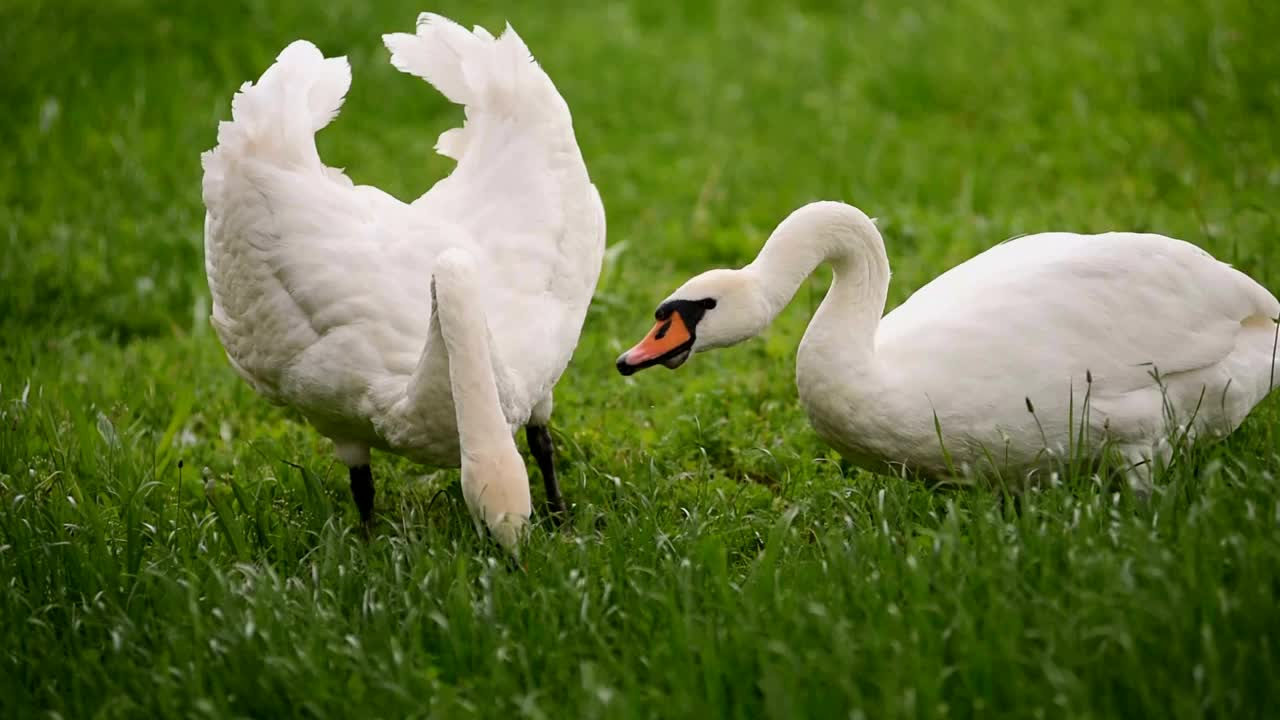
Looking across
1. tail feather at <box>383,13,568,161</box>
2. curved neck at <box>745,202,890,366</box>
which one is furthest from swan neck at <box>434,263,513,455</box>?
tail feather at <box>383,13,568,161</box>

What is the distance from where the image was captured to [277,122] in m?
5.01

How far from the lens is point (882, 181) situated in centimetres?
866

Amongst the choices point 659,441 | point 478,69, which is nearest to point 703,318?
point 659,441

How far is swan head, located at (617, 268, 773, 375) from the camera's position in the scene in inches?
171

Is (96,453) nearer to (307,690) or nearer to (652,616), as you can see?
(307,690)

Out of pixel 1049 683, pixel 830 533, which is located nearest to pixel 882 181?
pixel 830 533

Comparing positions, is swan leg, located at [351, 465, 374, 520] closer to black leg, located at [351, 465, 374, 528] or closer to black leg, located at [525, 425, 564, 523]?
black leg, located at [351, 465, 374, 528]

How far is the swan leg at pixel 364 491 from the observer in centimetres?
505

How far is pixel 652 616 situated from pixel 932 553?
0.73m

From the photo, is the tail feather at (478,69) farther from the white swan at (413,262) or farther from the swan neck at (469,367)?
the swan neck at (469,367)

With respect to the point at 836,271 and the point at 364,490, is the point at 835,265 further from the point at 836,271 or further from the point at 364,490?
the point at 364,490

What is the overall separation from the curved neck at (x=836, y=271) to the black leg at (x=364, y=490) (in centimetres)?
152

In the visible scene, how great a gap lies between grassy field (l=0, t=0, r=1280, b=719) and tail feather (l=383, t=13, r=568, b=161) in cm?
129

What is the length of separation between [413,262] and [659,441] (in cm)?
127
